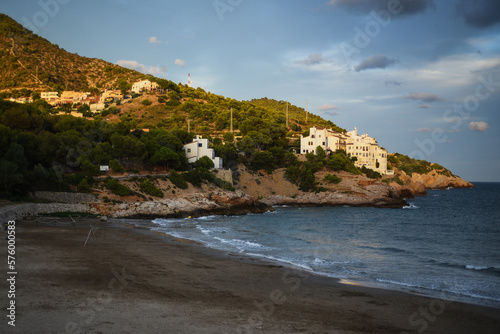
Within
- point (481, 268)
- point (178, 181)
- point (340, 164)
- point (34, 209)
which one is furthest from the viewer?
point (340, 164)

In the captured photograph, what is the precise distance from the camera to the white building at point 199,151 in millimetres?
60469

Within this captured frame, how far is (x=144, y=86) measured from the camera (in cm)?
11731

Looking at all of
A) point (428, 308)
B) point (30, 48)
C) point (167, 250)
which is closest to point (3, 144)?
point (167, 250)

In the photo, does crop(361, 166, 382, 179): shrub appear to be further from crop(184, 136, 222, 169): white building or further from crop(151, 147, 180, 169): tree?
crop(151, 147, 180, 169): tree

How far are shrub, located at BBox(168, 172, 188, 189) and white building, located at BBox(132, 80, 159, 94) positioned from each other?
74684 mm

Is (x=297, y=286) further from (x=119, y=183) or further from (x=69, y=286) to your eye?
(x=119, y=183)

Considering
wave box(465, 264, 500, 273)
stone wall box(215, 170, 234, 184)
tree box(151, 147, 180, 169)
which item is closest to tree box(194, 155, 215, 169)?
stone wall box(215, 170, 234, 184)

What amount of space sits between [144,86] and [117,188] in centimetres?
8407

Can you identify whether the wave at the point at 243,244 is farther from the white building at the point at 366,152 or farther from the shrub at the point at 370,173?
the white building at the point at 366,152

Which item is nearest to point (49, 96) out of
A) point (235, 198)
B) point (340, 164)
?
point (235, 198)

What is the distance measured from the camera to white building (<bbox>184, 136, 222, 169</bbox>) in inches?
2381

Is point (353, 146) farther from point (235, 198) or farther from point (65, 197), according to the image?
point (65, 197)

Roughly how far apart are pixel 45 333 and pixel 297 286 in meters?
8.08

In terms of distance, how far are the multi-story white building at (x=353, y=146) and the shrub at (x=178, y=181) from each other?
35711 millimetres
